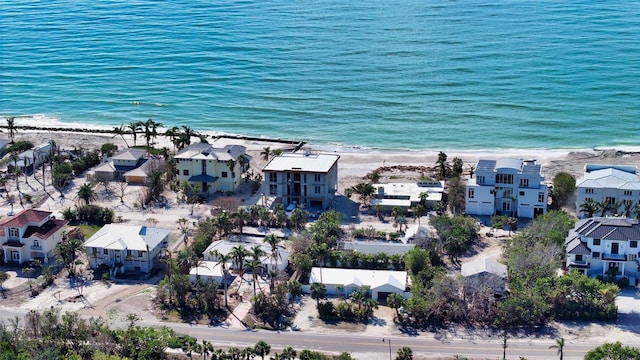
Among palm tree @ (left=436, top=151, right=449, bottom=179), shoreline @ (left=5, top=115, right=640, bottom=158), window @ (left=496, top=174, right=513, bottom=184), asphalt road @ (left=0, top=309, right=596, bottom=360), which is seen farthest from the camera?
shoreline @ (left=5, top=115, right=640, bottom=158)

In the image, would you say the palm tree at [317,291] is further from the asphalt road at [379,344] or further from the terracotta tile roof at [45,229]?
the terracotta tile roof at [45,229]

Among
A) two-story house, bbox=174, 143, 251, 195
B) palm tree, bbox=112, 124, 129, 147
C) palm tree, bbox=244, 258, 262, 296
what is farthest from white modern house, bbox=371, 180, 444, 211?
palm tree, bbox=112, 124, 129, 147

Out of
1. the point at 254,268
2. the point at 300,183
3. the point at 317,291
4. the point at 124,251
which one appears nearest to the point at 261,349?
the point at 317,291

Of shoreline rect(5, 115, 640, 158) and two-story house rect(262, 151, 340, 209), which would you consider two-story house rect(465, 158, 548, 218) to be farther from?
shoreline rect(5, 115, 640, 158)

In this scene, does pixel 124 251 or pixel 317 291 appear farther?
pixel 124 251

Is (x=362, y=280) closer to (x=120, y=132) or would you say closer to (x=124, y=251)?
(x=124, y=251)

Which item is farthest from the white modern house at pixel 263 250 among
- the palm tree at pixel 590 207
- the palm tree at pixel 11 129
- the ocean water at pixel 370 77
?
the palm tree at pixel 11 129
